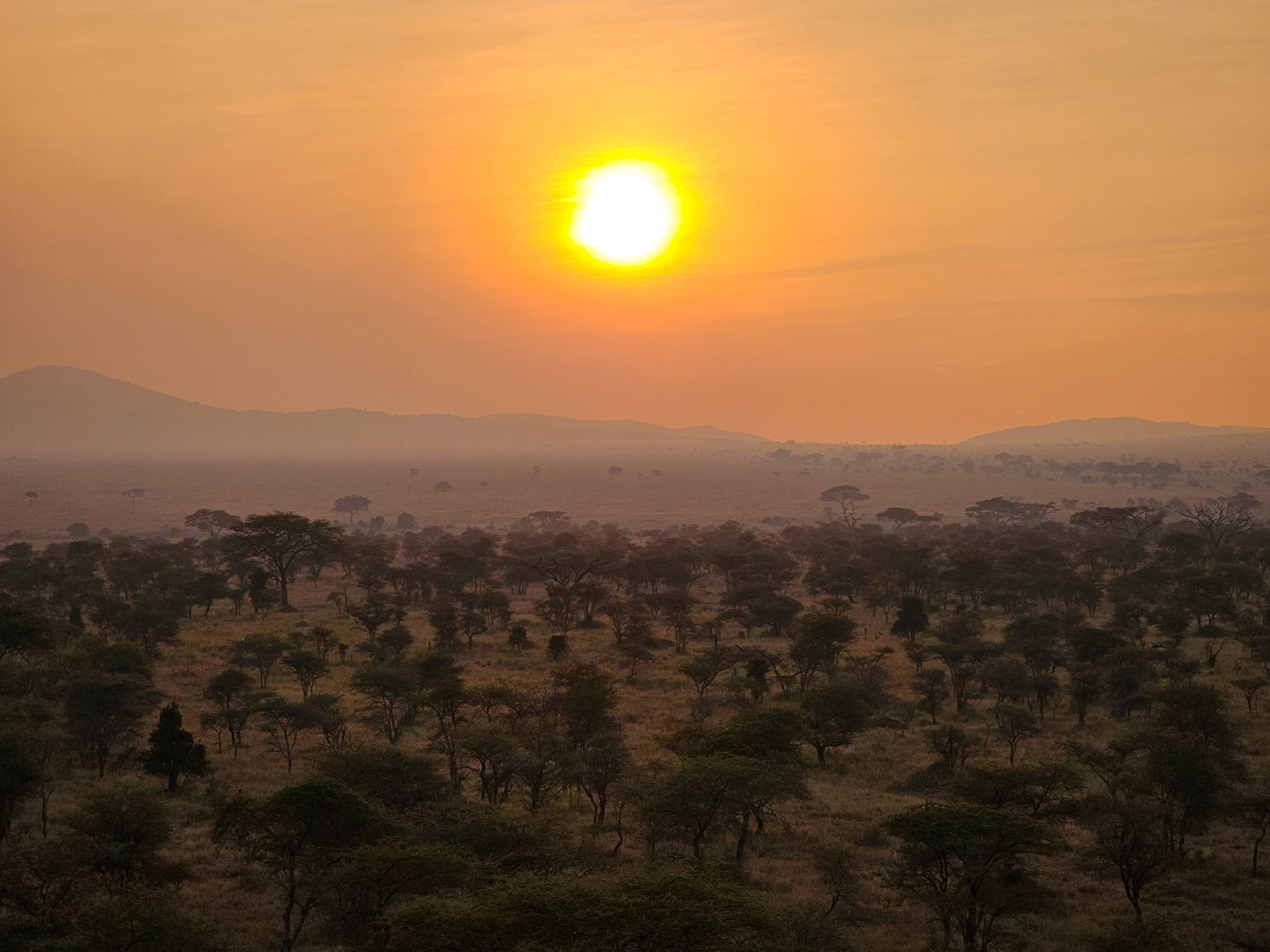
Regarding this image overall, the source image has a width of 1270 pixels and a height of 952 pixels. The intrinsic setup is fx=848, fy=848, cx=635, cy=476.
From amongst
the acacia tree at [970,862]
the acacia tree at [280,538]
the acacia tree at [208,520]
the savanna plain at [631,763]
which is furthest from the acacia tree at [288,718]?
the acacia tree at [208,520]

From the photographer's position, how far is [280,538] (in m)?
71.6

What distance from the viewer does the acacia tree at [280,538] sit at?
69.4 m

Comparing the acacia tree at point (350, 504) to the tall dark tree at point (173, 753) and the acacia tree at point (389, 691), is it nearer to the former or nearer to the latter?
the acacia tree at point (389, 691)

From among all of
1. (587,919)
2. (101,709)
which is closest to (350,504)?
(101,709)

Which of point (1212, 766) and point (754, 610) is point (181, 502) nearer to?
point (754, 610)

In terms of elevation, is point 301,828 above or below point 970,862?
above

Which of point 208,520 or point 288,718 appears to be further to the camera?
point 208,520

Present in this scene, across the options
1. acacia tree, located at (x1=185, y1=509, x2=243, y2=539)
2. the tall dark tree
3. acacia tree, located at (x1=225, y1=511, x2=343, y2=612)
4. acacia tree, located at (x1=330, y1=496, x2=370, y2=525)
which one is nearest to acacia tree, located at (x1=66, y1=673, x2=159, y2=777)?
the tall dark tree

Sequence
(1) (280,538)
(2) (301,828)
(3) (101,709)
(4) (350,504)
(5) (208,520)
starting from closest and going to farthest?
1. (2) (301,828)
2. (3) (101,709)
3. (1) (280,538)
4. (5) (208,520)
5. (4) (350,504)

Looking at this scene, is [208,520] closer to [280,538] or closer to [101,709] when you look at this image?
[280,538]

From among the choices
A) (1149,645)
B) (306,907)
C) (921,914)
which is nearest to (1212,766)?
(921,914)

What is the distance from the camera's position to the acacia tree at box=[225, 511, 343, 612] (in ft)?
228

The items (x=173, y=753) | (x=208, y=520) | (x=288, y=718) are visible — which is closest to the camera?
(x=173, y=753)

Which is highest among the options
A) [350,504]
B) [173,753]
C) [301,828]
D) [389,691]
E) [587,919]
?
[350,504]
